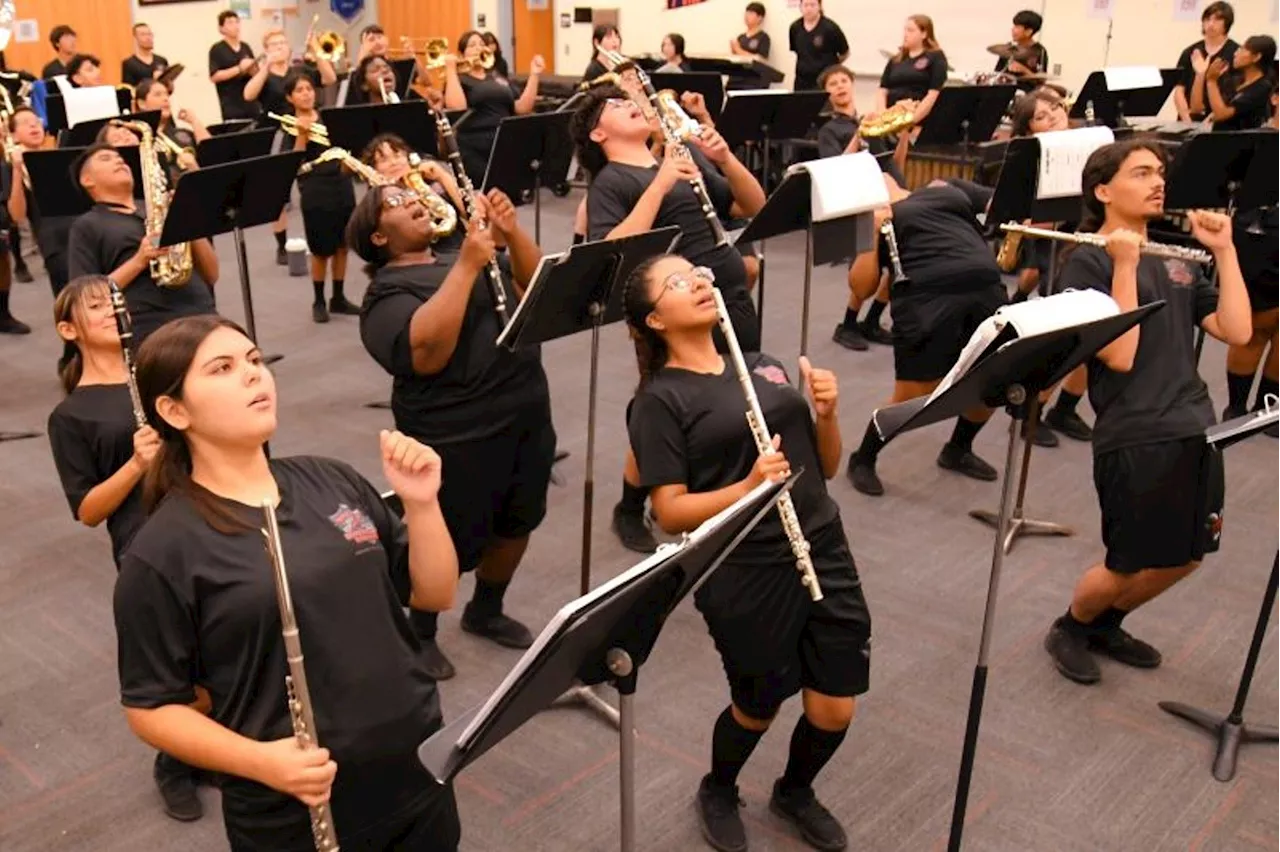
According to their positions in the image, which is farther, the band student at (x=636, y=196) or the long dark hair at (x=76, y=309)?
the band student at (x=636, y=196)

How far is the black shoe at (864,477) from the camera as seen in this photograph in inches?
212

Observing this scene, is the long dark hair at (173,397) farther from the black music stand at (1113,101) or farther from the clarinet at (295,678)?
the black music stand at (1113,101)

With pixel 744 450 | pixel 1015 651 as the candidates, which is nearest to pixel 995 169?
pixel 1015 651

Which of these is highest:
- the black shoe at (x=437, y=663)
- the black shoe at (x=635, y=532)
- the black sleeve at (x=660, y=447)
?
the black sleeve at (x=660, y=447)

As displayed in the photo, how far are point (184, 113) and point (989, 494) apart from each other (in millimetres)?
5579

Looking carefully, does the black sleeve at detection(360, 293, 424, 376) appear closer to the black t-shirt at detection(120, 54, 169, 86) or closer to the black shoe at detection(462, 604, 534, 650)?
the black shoe at detection(462, 604, 534, 650)

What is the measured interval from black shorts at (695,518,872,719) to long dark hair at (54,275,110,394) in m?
2.00

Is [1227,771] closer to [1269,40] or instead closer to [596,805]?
[596,805]

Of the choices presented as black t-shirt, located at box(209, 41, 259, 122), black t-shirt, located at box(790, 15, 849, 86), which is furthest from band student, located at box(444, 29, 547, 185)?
black t-shirt, located at box(790, 15, 849, 86)


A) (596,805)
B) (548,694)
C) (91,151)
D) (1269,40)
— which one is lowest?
(596,805)

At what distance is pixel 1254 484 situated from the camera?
5504mm

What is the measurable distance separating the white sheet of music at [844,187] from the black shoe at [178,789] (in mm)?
2941

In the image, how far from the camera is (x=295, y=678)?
1.87 meters

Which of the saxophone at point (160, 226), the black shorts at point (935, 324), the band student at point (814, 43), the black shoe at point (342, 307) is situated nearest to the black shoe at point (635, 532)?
the black shorts at point (935, 324)
